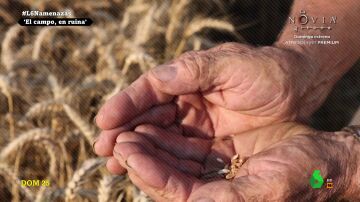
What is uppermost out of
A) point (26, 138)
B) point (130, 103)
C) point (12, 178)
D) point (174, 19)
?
point (174, 19)

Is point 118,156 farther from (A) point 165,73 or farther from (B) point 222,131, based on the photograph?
(B) point 222,131

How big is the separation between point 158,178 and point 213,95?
0.37 m

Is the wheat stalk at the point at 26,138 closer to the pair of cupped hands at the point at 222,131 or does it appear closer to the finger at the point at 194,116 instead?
the pair of cupped hands at the point at 222,131

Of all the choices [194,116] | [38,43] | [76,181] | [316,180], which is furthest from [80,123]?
[316,180]

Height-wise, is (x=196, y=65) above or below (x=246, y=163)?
above

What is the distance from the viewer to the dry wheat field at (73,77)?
1630 mm

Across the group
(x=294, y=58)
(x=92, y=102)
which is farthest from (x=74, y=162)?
(x=294, y=58)

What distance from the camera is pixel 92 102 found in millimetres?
1944

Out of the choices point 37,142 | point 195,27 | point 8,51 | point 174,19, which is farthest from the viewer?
point 174,19

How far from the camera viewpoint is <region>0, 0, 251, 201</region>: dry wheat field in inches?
64.2

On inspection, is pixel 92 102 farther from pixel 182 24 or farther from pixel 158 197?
pixel 158 197

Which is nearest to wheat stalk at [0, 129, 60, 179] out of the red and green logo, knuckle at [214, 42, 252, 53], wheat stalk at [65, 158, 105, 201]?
wheat stalk at [65, 158, 105, 201]

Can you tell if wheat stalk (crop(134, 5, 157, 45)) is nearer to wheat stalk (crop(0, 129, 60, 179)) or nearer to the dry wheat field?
the dry wheat field

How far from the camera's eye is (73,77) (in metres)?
2.02
